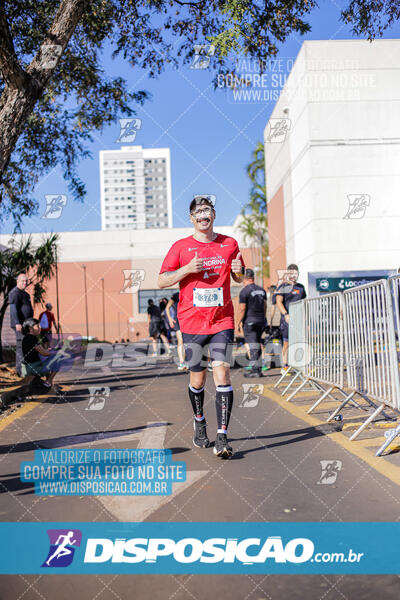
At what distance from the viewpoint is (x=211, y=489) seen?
4.09 m

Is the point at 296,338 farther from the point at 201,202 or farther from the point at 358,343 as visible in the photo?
the point at 201,202

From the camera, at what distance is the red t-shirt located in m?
5.29

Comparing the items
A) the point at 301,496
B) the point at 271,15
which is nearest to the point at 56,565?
the point at 301,496

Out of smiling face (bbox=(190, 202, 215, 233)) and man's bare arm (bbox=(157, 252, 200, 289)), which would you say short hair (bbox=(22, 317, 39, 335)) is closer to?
man's bare arm (bbox=(157, 252, 200, 289))

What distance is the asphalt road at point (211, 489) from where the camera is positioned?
2.69 m

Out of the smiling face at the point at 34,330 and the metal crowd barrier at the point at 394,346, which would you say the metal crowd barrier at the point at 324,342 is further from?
the smiling face at the point at 34,330

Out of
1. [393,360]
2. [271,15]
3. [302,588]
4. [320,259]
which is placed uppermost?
[271,15]

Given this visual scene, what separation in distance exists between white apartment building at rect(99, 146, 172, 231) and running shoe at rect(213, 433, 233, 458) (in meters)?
165

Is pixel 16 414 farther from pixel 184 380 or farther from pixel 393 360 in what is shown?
pixel 393 360

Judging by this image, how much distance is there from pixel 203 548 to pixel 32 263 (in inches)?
655

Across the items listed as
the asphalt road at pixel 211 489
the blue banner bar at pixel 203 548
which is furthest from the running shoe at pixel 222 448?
the blue banner bar at pixel 203 548

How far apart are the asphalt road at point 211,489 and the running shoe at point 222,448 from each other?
92mm

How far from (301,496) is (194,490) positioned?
0.67m

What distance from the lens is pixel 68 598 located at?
104 inches
